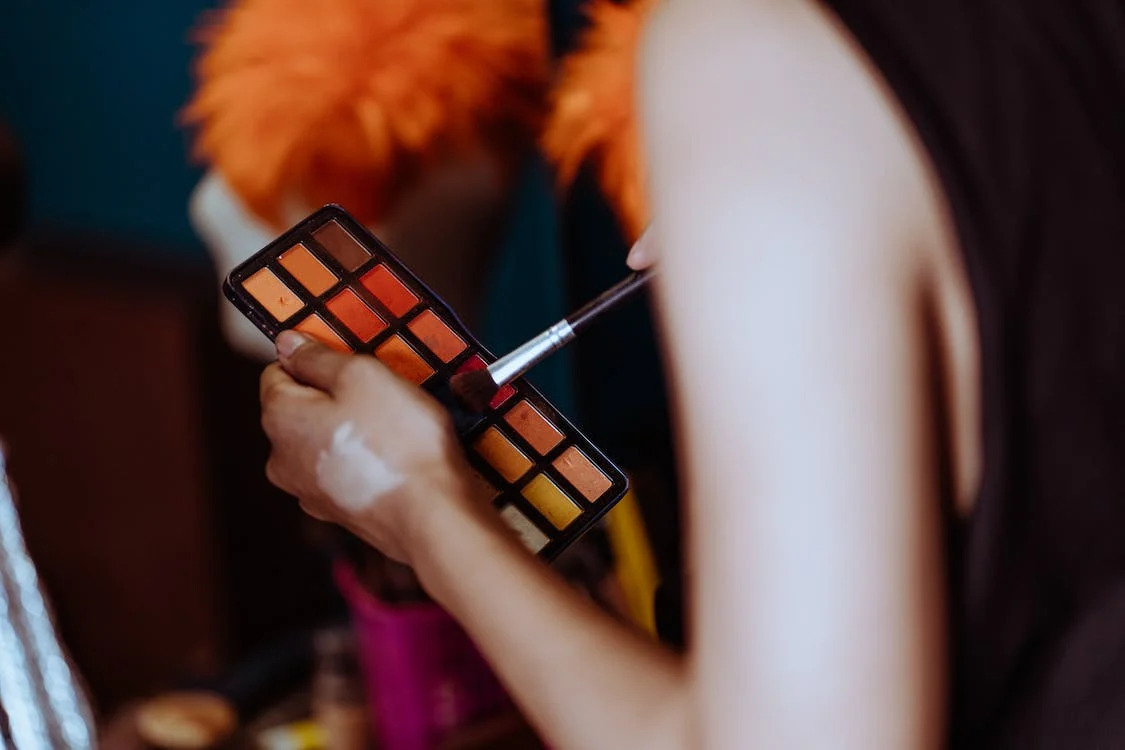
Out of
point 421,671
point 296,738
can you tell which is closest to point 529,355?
point 421,671

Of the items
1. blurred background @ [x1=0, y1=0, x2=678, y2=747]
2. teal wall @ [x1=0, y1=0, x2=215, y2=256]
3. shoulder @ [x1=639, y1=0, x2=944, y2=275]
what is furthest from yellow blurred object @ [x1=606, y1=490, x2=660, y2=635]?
teal wall @ [x1=0, y1=0, x2=215, y2=256]

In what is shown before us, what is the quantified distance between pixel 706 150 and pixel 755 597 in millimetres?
119

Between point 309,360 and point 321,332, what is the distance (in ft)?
0.04

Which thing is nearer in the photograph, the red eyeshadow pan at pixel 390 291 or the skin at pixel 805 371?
the skin at pixel 805 371

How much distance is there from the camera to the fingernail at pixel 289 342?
1.41 ft

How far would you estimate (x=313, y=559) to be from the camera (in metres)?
1.08

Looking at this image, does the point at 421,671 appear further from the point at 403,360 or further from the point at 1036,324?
the point at 1036,324

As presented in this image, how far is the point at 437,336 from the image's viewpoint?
0.44 metres

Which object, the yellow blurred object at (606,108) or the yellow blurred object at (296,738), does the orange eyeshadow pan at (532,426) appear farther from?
the yellow blurred object at (296,738)

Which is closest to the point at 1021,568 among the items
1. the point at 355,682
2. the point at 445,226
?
the point at 445,226

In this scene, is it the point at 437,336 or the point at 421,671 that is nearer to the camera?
the point at 437,336

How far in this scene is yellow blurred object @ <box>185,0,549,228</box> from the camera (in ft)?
2.16

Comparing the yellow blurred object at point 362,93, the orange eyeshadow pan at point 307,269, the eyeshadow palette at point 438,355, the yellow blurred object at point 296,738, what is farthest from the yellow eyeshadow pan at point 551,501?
the yellow blurred object at point 296,738

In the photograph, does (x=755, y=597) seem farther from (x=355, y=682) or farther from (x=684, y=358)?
(x=355, y=682)
